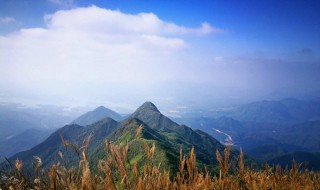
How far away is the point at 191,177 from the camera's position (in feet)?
11.0

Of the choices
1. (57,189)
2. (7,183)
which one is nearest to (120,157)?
(57,189)

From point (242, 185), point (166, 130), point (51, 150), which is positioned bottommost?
point (51, 150)

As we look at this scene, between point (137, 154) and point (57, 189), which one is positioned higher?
point (57, 189)

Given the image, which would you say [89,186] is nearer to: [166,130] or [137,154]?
[137,154]

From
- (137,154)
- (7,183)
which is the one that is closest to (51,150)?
(137,154)

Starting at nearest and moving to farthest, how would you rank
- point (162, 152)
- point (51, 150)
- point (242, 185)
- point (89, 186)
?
point (89, 186) → point (242, 185) → point (162, 152) → point (51, 150)

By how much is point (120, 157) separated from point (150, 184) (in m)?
0.40

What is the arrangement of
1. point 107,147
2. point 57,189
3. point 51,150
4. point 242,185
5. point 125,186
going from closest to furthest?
1. point 57,189
2. point 125,186
3. point 107,147
4. point 242,185
5. point 51,150

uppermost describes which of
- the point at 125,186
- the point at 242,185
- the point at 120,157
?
the point at 120,157

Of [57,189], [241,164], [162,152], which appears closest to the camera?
[57,189]

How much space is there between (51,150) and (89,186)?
21302 centimetres

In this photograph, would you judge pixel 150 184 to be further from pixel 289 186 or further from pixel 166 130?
pixel 166 130

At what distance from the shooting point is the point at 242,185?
3893mm

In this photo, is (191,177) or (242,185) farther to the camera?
(242,185)
